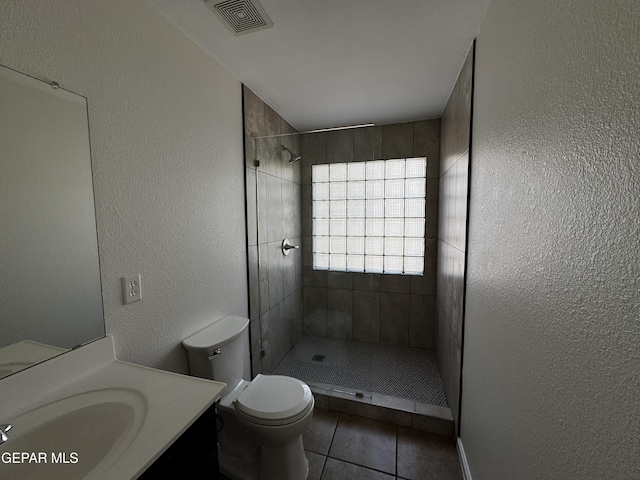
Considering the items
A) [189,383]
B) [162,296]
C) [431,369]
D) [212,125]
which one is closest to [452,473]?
[431,369]


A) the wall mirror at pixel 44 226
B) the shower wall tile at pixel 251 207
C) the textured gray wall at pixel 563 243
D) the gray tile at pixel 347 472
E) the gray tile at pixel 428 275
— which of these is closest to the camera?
the textured gray wall at pixel 563 243

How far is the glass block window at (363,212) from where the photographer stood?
88.7 inches

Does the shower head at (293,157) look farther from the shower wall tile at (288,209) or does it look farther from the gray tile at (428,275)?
the gray tile at (428,275)

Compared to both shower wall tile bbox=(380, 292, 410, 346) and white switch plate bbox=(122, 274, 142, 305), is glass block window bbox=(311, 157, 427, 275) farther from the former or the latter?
white switch plate bbox=(122, 274, 142, 305)

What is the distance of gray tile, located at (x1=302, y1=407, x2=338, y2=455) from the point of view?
1.74 meters

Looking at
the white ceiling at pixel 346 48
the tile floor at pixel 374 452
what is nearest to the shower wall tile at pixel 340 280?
the tile floor at pixel 374 452

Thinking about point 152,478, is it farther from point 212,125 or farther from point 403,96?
point 403,96

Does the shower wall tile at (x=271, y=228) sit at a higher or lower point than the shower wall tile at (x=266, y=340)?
higher

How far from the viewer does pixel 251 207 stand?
208 centimetres

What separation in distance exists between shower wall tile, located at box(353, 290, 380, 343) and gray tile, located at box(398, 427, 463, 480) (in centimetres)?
81

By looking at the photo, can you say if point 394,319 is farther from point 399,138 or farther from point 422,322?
point 399,138

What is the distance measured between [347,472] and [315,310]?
1176 millimetres

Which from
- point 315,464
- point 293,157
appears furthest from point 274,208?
point 315,464

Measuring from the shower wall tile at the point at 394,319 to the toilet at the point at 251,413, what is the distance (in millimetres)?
1305
